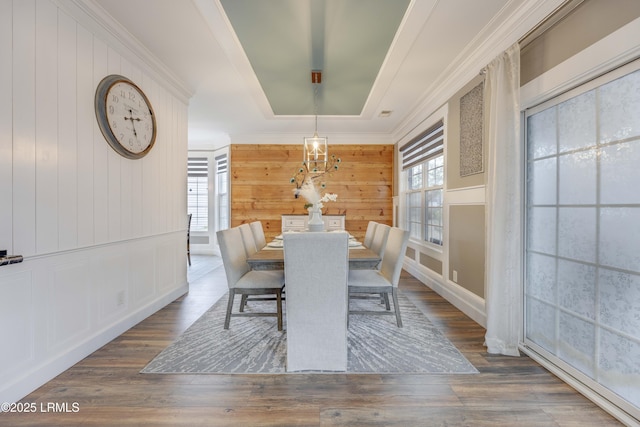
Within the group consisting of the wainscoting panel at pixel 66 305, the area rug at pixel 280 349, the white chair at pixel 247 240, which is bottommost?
the area rug at pixel 280 349

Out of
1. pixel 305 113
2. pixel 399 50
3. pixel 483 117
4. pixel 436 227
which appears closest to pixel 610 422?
pixel 483 117

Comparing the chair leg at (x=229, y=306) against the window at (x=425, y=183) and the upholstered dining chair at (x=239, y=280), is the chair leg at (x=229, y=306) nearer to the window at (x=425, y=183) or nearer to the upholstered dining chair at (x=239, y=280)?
the upholstered dining chair at (x=239, y=280)

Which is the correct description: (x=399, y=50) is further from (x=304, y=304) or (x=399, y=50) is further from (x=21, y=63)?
(x=21, y=63)

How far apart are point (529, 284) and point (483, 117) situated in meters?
1.49

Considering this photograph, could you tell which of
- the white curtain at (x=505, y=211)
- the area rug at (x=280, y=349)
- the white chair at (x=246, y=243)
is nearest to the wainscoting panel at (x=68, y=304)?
the area rug at (x=280, y=349)

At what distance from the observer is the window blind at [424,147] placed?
A: 12.5 feet

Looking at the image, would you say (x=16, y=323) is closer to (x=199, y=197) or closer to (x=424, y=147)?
(x=424, y=147)

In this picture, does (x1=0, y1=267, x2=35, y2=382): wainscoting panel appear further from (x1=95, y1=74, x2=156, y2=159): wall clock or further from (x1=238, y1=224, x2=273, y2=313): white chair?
(x1=238, y1=224, x2=273, y2=313): white chair

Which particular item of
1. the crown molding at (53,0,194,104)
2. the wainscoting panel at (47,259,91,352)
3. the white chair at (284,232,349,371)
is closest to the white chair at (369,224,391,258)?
the white chair at (284,232,349,371)

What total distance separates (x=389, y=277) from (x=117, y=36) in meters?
3.06

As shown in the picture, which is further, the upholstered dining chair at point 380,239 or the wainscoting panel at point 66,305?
the upholstered dining chair at point 380,239

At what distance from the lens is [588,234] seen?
1786 millimetres

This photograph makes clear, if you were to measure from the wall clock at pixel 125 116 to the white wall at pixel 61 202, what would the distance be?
0.07m

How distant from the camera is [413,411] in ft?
5.42
